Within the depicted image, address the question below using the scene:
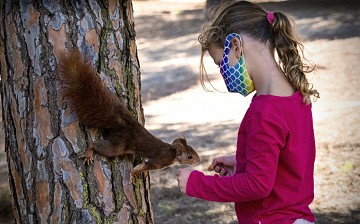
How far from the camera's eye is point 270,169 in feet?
7.42

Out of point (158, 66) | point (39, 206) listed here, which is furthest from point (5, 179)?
point (158, 66)

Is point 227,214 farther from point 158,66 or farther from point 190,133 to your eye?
point 158,66

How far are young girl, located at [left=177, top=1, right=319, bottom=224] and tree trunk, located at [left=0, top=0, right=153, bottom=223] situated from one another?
300mm

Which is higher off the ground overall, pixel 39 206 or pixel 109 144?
pixel 109 144

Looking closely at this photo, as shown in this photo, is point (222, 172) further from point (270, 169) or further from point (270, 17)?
Answer: point (270, 17)

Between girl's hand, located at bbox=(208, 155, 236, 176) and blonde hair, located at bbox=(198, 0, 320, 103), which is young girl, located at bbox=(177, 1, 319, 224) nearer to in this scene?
blonde hair, located at bbox=(198, 0, 320, 103)

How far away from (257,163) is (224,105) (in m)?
6.23

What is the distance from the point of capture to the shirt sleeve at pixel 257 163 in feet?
7.37

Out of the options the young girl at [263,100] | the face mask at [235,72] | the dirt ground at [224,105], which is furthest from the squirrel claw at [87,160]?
the dirt ground at [224,105]

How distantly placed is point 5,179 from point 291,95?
13.2 feet

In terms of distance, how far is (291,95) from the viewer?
2.39 meters

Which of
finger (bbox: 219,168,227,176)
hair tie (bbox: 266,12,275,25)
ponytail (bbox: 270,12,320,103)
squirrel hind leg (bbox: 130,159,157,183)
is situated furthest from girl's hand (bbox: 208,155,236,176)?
hair tie (bbox: 266,12,275,25)

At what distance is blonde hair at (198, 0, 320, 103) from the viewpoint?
2391mm

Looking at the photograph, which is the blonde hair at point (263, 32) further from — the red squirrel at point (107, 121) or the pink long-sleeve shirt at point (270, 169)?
the red squirrel at point (107, 121)
